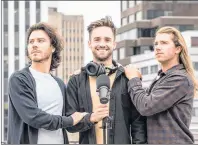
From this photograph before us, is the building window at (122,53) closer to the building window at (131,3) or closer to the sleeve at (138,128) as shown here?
the building window at (131,3)

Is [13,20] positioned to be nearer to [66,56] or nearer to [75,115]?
[75,115]

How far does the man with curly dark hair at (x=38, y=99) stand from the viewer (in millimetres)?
3732

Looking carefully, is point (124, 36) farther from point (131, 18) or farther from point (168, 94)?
point (168, 94)

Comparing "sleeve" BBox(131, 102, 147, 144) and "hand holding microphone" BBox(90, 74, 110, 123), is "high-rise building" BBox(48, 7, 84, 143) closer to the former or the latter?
"sleeve" BBox(131, 102, 147, 144)

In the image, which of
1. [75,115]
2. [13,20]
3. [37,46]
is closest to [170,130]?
[75,115]

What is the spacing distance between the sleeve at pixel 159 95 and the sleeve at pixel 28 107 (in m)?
0.49

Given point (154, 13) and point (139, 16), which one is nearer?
point (154, 13)

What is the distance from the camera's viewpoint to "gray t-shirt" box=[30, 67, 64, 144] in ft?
12.6

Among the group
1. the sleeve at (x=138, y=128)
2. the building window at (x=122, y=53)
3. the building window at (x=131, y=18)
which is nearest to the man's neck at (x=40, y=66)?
the sleeve at (x=138, y=128)

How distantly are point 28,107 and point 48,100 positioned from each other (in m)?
0.17

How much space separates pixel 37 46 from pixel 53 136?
594mm

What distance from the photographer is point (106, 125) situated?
3.64 metres

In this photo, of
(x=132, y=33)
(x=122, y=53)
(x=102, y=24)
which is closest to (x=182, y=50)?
(x=102, y=24)

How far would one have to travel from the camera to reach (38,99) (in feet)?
12.5
